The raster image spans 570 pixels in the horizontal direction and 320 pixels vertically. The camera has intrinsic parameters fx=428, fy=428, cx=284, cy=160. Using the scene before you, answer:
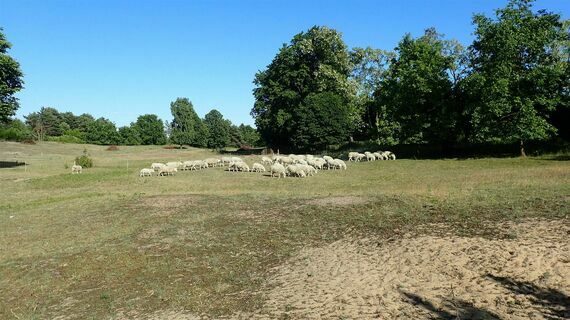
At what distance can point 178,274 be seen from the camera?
39.5 feet

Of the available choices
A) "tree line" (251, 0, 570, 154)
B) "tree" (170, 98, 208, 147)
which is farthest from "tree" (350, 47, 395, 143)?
"tree" (170, 98, 208, 147)

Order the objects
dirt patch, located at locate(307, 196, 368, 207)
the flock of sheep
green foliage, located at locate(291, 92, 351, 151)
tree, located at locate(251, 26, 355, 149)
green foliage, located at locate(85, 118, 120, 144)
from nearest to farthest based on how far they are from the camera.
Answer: dirt patch, located at locate(307, 196, 368, 207)
the flock of sheep
green foliage, located at locate(291, 92, 351, 151)
tree, located at locate(251, 26, 355, 149)
green foliage, located at locate(85, 118, 120, 144)

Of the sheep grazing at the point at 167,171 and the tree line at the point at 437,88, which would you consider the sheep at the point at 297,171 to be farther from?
the tree line at the point at 437,88

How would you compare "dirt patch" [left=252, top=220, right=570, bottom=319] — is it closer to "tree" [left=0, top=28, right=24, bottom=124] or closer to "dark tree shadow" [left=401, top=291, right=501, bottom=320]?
"dark tree shadow" [left=401, top=291, right=501, bottom=320]

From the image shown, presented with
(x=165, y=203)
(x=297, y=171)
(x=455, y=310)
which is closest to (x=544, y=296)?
(x=455, y=310)

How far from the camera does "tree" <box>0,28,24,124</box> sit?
43469 mm

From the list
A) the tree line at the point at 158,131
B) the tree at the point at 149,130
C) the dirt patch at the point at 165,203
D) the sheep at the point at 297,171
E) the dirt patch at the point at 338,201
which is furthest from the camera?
the tree at the point at 149,130

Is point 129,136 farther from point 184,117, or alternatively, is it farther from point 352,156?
point 352,156

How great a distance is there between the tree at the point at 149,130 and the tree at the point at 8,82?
84557 millimetres

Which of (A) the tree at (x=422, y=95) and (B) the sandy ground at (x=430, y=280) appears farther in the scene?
(A) the tree at (x=422, y=95)

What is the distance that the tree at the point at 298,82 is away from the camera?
6203 centimetres

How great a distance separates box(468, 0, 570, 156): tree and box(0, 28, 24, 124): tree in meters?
45.6

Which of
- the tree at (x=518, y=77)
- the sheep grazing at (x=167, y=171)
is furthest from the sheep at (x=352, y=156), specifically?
the sheep grazing at (x=167, y=171)

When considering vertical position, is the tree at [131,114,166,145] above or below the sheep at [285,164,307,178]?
A: above
